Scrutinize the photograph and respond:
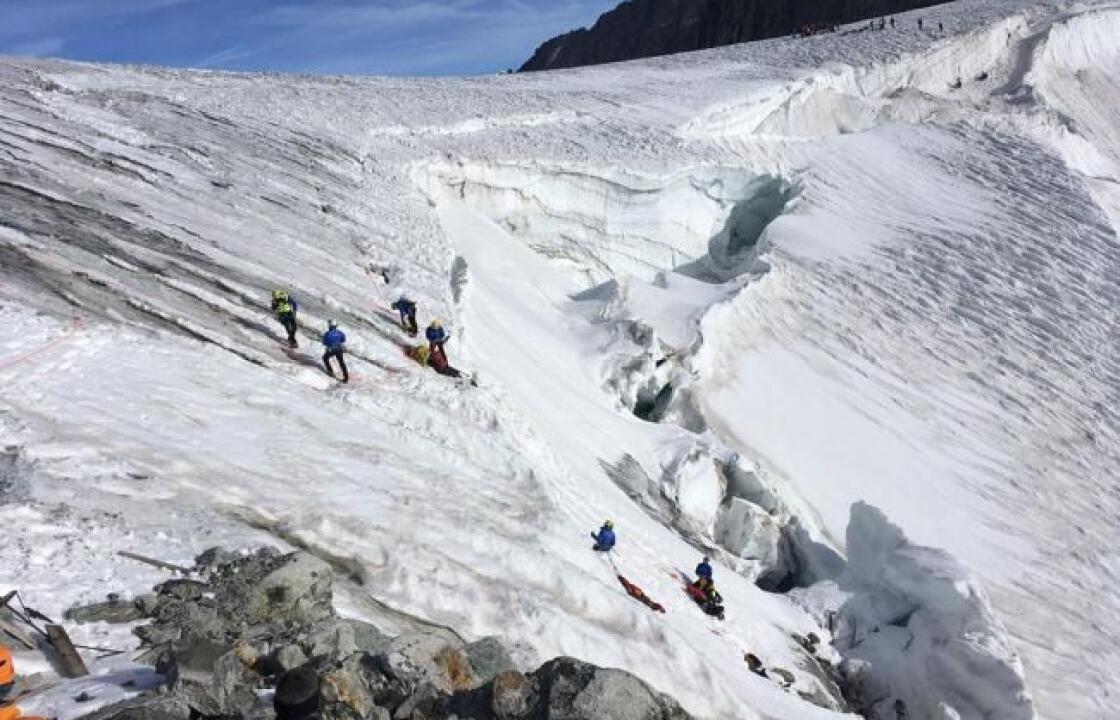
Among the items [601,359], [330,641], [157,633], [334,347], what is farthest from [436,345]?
[330,641]

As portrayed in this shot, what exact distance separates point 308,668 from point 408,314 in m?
10.2

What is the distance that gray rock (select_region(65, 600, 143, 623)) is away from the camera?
6.45 meters

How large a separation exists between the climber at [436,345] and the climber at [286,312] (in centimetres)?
210

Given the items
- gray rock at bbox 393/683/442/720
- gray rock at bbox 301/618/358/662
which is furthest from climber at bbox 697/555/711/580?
gray rock at bbox 393/683/442/720

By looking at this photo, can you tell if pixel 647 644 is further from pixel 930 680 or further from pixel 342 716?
pixel 930 680

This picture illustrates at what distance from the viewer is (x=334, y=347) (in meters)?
12.1

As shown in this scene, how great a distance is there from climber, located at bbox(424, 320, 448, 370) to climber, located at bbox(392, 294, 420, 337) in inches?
39.5

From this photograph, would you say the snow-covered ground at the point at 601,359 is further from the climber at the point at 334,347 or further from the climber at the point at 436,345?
the climber at the point at 436,345

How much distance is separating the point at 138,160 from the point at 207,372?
8.92 m

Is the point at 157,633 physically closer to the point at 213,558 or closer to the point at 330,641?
the point at 213,558

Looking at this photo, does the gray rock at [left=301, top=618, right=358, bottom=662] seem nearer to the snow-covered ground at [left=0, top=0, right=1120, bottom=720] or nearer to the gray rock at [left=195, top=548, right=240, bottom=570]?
the snow-covered ground at [left=0, top=0, right=1120, bottom=720]

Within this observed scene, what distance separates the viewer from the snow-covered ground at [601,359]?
933cm

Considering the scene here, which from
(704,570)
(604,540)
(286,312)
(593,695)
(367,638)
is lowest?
(704,570)

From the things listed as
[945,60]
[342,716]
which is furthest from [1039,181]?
[342,716]
